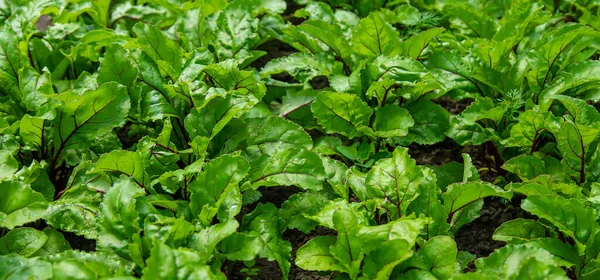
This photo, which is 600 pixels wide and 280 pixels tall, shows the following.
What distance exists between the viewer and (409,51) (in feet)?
10.0

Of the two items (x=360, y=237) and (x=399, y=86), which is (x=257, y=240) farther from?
(x=399, y=86)

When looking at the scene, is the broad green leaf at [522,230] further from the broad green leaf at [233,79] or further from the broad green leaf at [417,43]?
the broad green leaf at [233,79]

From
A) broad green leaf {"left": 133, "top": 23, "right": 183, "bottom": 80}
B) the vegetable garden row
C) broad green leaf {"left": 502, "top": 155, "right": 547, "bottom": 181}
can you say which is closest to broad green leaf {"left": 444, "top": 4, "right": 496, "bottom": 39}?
the vegetable garden row

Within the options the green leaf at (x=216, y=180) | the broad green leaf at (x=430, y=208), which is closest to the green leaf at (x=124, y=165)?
the green leaf at (x=216, y=180)

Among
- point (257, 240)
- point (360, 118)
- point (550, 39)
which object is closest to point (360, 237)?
point (257, 240)

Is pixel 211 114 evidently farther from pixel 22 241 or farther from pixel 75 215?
pixel 22 241

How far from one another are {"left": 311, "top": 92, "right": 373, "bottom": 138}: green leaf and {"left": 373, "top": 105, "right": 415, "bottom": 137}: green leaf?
0.19ft

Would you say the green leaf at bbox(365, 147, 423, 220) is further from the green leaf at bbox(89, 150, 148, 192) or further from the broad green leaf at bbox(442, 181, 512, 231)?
the green leaf at bbox(89, 150, 148, 192)

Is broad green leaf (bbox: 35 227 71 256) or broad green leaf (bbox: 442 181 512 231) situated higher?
broad green leaf (bbox: 442 181 512 231)

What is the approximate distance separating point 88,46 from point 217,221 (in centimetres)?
119

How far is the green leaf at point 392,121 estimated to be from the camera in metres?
2.70

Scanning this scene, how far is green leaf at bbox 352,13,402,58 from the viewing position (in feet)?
9.82

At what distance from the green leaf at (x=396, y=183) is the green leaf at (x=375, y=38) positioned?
722 millimetres

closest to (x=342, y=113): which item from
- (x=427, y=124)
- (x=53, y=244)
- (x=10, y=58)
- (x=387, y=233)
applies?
(x=427, y=124)
